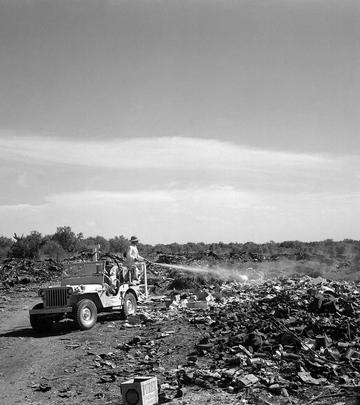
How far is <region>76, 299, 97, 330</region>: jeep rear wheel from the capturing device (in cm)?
1397

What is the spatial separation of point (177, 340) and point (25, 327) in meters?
6.20

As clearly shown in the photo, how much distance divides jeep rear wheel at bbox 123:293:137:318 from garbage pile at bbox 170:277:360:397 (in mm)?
1998

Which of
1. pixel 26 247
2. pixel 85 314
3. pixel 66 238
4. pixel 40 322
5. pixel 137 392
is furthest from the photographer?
pixel 66 238

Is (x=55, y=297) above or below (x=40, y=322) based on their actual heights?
above

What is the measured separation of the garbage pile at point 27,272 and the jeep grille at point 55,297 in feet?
44.6

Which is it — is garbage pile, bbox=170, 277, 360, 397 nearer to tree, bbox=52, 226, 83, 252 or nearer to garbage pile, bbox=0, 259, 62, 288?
garbage pile, bbox=0, 259, 62, 288

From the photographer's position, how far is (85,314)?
14289 millimetres

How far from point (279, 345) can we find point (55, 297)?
6967 mm

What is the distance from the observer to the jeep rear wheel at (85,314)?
13969 mm

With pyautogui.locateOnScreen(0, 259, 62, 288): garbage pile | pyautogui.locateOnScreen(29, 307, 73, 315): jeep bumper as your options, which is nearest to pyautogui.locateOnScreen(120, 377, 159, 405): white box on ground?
pyautogui.locateOnScreen(29, 307, 73, 315): jeep bumper

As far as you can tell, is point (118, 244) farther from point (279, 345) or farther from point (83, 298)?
point (279, 345)

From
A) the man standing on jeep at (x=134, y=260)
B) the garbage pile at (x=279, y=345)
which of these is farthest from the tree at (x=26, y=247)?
the garbage pile at (x=279, y=345)

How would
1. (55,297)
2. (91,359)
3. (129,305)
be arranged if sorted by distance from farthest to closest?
(129,305), (55,297), (91,359)

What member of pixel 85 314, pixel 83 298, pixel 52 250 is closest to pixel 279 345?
pixel 85 314
